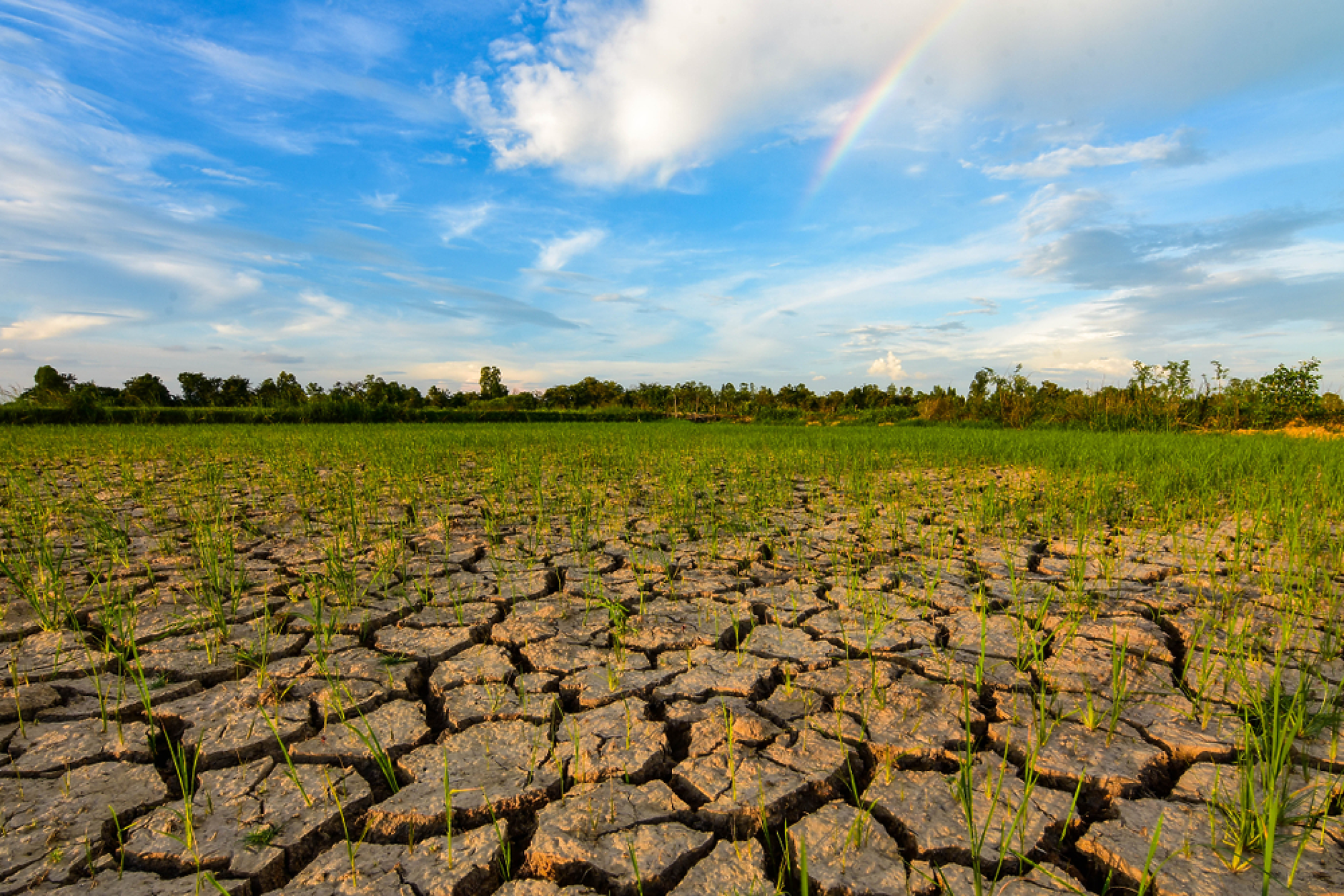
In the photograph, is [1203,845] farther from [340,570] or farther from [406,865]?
[340,570]

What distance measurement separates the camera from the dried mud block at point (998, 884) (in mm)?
1121

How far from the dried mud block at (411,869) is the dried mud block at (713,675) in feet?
2.27

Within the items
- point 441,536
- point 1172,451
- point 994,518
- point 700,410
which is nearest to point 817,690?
point 441,536

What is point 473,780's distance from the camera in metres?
1.46

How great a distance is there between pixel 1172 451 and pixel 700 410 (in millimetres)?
21378

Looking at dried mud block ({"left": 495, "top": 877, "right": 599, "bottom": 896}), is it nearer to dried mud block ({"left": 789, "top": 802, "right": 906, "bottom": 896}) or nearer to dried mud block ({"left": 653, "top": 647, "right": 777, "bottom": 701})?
dried mud block ({"left": 789, "top": 802, "right": 906, "bottom": 896})

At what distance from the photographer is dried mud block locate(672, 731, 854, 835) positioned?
52.7 inches

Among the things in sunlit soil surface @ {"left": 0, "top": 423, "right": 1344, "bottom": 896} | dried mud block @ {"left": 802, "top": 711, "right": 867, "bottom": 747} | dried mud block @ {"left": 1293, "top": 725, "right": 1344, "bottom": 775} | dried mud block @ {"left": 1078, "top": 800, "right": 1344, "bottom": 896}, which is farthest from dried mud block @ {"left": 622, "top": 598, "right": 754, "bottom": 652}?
dried mud block @ {"left": 1293, "top": 725, "right": 1344, "bottom": 775}

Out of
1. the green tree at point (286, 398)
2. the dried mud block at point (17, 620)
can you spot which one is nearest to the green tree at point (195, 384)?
the green tree at point (286, 398)

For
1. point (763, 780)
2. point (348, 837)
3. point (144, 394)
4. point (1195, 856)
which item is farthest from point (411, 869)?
point (144, 394)

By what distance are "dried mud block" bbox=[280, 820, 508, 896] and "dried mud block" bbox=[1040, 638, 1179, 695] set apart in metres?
1.60

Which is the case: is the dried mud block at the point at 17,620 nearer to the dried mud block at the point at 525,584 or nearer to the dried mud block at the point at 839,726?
the dried mud block at the point at 525,584

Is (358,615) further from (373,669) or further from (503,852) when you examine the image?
(503,852)

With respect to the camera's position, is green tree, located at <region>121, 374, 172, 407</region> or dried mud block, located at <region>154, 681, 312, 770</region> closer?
dried mud block, located at <region>154, 681, 312, 770</region>
